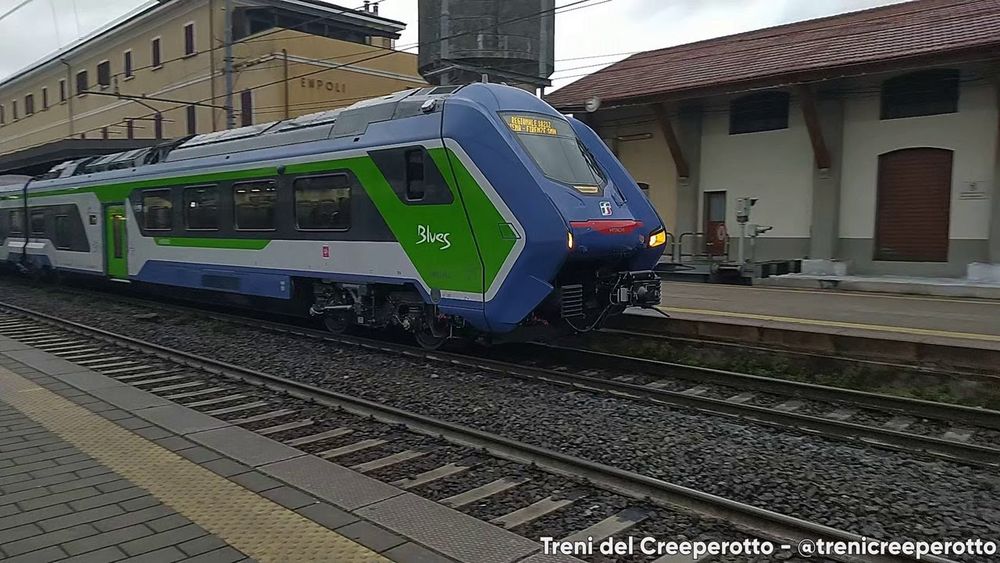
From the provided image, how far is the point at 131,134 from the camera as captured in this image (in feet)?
127

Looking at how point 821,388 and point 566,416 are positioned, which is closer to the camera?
point 566,416

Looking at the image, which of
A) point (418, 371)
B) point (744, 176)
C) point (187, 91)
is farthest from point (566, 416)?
point (187, 91)

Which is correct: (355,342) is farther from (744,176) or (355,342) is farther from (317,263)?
(744,176)

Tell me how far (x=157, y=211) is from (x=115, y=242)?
2.31m

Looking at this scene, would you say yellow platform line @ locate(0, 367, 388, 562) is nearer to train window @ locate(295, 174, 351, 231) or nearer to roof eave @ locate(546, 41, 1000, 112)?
train window @ locate(295, 174, 351, 231)

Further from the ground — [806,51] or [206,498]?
[806,51]

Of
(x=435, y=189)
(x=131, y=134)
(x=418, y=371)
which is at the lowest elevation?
(x=418, y=371)

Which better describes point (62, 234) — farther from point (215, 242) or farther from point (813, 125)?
point (813, 125)

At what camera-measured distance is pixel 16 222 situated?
2009 centimetres

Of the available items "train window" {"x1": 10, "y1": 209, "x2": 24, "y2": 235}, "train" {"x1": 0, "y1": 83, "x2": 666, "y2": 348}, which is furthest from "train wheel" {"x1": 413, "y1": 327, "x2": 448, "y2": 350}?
"train window" {"x1": 10, "y1": 209, "x2": 24, "y2": 235}

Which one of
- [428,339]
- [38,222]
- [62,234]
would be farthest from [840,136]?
[38,222]

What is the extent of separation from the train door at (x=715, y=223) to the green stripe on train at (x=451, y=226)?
13.6 meters

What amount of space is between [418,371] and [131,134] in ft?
119

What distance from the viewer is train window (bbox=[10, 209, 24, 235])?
64.7 feet
